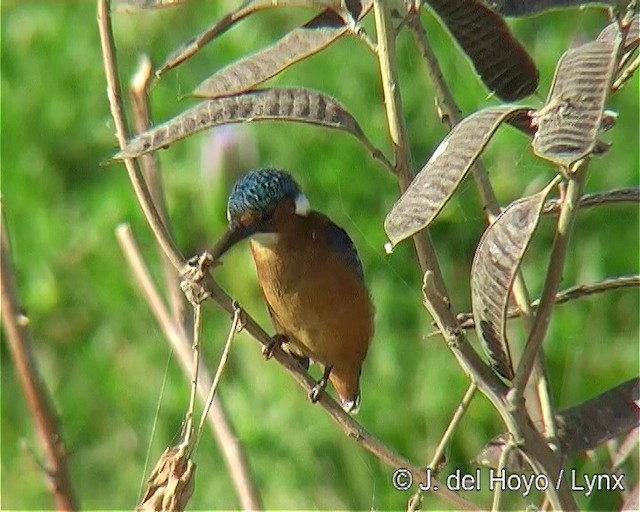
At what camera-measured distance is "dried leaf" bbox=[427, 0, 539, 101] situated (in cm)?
128

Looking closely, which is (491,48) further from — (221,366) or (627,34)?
(221,366)

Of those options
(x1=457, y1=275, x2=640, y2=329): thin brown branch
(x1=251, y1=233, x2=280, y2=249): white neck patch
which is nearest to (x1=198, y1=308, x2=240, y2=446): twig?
(x1=457, y1=275, x2=640, y2=329): thin brown branch

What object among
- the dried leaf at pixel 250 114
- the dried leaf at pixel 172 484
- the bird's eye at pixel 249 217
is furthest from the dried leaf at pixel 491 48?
the bird's eye at pixel 249 217

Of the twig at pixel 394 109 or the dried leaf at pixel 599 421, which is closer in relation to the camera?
the twig at pixel 394 109

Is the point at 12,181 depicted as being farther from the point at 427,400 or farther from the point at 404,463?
the point at 404,463

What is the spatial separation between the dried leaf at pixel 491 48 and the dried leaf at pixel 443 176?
0.27m

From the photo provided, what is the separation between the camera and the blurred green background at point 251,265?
2838 millimetres

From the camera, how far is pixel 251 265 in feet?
10.0

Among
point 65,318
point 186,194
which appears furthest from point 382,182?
point 65,318

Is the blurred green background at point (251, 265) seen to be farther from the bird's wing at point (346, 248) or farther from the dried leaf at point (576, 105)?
the dried leaf at point (576, 105)

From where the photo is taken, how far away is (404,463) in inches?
51.3

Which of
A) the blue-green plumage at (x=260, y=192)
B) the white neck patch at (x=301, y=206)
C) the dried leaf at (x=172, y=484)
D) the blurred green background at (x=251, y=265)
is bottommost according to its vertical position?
the blurred green background at (x=251, y=265)

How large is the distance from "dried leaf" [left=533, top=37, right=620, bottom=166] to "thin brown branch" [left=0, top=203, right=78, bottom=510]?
36.0 inches

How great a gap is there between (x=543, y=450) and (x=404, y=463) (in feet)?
0.55
